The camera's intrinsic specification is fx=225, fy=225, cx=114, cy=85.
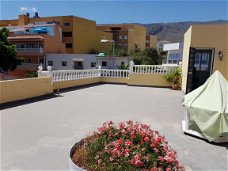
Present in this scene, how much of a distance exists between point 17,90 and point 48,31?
35781 millimetres

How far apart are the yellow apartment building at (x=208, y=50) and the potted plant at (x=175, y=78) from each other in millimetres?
2206

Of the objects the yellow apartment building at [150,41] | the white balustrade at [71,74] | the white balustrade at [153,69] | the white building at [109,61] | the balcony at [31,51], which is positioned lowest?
the white balustrade at [71,74]

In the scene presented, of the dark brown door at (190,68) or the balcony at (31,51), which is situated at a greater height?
the balcony at (31,51)

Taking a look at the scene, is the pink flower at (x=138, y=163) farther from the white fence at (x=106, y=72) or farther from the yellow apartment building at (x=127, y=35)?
the yellow apartment building at (x=127, y=35)

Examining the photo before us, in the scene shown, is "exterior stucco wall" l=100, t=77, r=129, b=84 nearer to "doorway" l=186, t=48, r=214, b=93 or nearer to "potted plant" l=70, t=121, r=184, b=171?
"doorway" l=186, t=48, r=214, b=93

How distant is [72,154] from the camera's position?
3.03m

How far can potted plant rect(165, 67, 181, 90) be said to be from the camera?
13.1 m

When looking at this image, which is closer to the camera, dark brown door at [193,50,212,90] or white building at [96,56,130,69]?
dark brown door at [193,50,212,90]

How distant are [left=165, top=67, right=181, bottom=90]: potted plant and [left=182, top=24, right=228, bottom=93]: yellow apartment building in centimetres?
221

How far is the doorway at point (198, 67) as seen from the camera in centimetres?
1051

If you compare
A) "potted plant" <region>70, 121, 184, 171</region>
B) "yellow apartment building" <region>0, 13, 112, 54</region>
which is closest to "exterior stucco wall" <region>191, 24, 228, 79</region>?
"potted plant" <region>70, 121, 184, 171</region>

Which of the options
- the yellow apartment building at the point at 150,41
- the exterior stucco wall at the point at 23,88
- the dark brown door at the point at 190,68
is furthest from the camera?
the yellow apartment building at the point at 150,41

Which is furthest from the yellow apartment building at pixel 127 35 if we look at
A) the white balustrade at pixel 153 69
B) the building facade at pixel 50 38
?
the white balustrade at pixel 153 69

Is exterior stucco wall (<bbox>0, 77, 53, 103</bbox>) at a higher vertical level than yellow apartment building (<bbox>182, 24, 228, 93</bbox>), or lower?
lower
